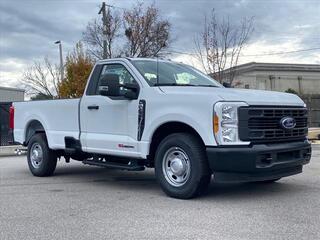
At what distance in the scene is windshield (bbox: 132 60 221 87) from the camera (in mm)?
7590

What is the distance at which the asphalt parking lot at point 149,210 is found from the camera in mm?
5227

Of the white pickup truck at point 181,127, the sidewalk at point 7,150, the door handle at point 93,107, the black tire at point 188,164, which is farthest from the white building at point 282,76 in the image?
the black tire at point 188,164

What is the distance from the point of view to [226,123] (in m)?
6.34

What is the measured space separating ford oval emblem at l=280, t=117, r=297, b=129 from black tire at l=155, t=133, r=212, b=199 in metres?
1.14

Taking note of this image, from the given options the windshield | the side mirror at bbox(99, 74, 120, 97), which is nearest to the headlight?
the windshield

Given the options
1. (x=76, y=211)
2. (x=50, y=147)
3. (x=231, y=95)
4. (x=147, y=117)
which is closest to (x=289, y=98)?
(x=231, y=95)

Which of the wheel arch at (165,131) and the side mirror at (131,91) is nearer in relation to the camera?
the wheel arch at (165,131)

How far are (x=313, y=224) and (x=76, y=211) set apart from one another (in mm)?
2915

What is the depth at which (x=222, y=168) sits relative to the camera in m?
6.40

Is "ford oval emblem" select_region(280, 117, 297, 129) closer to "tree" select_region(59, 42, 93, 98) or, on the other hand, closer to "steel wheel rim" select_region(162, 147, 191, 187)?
"steel wheel rim" select_region(162, 147, 191, 187)

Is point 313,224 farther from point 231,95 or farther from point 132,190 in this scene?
point 132,190

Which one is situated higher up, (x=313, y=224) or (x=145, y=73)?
(x=145, y=73)

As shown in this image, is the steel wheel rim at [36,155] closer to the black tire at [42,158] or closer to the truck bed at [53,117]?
the black tire at [42,158]

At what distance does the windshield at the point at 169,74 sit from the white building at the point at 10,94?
134 feet
